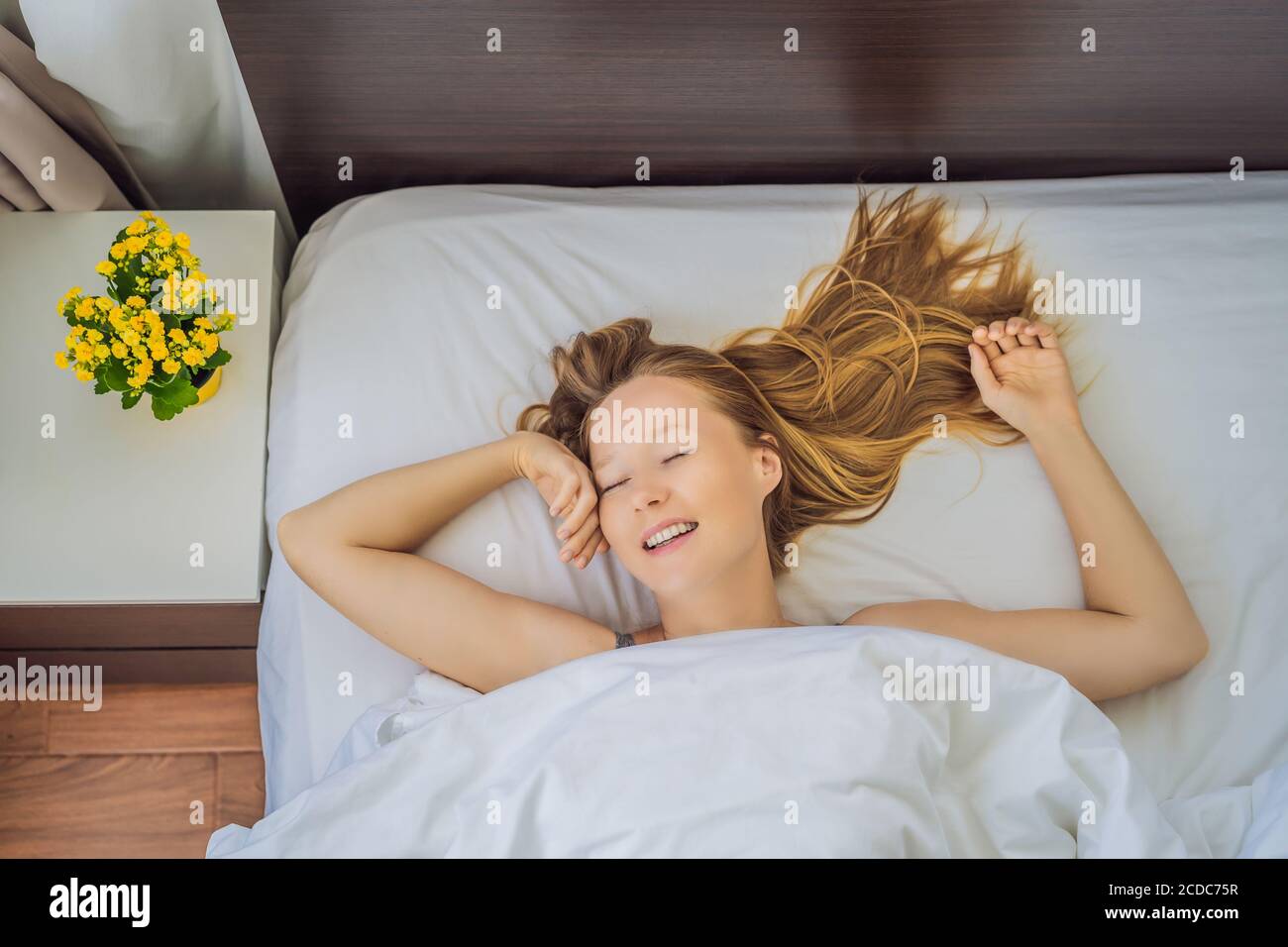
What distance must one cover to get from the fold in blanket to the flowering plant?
0.17 meters

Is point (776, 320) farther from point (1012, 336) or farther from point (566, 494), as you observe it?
point (566, 494)

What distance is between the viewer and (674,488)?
4.11ft

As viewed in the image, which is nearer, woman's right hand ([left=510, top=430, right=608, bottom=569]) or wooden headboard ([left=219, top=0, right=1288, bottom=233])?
woman's right hand ([left=510, top=430, right=608, bottom=569])

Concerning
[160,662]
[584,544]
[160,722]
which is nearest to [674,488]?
[584,544]

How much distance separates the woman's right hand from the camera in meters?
1.30

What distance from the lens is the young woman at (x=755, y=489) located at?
4.22ft

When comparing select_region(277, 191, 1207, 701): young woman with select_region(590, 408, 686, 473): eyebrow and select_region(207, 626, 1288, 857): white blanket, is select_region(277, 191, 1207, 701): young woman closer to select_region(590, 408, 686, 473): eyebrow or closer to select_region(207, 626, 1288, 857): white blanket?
select_region(590, 408, 686, 473): eyebrow

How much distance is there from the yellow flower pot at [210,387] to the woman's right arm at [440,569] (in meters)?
0.25

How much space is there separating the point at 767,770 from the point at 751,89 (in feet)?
3.23

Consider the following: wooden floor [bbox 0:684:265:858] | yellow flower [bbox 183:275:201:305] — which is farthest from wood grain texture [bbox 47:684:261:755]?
yellow flower [bbox 183:275:201:305]

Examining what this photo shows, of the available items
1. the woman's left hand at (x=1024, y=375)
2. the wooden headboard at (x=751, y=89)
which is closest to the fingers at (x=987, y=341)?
the woman's left hand at (x=1024, y=375)
